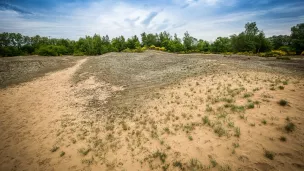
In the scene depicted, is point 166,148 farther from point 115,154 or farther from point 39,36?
point 39,36

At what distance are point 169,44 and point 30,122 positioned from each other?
56280 millimetres

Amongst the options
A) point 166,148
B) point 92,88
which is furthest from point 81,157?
point 92,88

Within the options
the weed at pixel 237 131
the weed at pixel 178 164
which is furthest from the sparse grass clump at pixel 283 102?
the weed at pixel 178 164

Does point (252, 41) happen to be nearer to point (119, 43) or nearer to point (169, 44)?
point (169, 44)

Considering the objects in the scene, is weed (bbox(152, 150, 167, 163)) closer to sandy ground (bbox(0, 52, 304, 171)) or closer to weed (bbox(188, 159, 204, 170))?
sandy ground (bbox(0, 52, 304, 171))

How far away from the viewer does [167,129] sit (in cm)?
653

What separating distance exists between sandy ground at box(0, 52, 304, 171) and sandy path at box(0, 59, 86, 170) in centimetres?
5

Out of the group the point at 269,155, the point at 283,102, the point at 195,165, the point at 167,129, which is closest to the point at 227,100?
the point at 283,102

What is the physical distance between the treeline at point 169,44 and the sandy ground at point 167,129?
1365 inches

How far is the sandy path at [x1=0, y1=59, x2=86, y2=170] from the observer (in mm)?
5878

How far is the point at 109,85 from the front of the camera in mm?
14031

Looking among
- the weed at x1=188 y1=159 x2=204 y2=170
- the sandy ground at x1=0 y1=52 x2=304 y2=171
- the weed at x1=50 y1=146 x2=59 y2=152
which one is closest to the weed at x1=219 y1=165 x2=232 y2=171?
the sandy ground at x1=0 y1=52 x2=304 y2=171

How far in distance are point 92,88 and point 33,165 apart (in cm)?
855

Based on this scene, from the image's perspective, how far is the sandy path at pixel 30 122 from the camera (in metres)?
5.88
